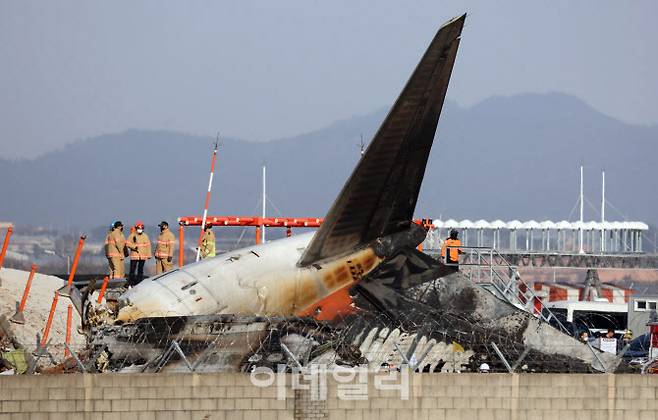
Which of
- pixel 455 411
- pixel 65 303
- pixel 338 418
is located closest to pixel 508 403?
pixel 455 411

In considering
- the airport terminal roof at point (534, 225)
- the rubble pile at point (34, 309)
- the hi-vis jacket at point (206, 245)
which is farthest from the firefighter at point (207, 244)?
the airport terminal roof at point (534, 225)

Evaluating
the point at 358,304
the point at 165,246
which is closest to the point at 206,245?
the point at 165,246

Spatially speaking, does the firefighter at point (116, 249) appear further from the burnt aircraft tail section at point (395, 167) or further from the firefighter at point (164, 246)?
the burnt aircraft tail section at point (395, 167)

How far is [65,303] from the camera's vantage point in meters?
48.2

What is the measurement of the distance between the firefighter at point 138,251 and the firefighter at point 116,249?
0.28m

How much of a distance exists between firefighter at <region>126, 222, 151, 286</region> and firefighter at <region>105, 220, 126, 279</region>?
11.0 inches

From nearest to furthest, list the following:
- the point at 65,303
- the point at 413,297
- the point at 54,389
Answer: the point at 54,389
the point at 413,297
the point at 65,303

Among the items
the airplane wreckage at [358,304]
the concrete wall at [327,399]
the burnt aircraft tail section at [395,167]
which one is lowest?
the concrete wall at [327,399]

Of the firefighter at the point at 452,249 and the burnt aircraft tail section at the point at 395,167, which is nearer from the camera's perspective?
the burnt aircraft tail section at the point at 395,167

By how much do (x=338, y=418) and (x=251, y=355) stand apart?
2.59 meters

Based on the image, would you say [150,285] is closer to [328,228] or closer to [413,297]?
[328,228]

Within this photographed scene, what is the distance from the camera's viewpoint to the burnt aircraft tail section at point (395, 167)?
30.9 m

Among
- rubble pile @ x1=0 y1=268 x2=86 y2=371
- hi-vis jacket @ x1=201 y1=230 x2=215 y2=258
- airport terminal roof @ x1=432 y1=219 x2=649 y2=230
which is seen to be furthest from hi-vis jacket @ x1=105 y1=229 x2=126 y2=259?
airport terminal roof @ x1=432 y1=219 x2=649 y2=230

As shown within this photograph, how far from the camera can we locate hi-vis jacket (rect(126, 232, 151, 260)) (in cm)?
3888
